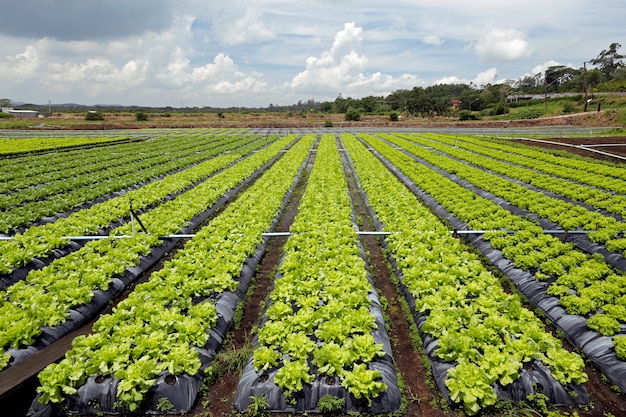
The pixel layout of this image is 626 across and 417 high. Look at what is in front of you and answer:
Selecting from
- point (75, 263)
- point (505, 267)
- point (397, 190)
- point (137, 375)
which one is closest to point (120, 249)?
point (75, 263)

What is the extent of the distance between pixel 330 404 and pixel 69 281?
20.0 feet

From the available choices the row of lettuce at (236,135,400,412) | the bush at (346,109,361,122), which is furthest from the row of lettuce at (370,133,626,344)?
the bush at (346,109,361,122)

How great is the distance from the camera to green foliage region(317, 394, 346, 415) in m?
4.76

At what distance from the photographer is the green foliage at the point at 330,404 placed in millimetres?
4758

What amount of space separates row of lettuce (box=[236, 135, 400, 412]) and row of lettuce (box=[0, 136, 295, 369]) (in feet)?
9.14

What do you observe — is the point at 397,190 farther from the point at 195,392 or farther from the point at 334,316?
the point at 195,392

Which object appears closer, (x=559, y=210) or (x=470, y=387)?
(x=470, y=387)

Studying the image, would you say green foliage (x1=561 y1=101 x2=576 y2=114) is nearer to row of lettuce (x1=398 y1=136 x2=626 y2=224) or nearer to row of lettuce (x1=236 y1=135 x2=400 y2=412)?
row of lettuce (x1=398 y1=136 x2=626 y2=224)

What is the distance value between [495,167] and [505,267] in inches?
557

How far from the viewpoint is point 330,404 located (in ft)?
15.6

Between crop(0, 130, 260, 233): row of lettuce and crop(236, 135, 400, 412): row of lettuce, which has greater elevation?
crop(0, 130, 260, 233): row of lettuce

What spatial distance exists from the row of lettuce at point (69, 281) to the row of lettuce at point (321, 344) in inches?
110

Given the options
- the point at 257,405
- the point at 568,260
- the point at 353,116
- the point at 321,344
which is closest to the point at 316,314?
the point at 321,344

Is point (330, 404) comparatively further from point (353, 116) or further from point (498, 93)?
point (498, 93)
